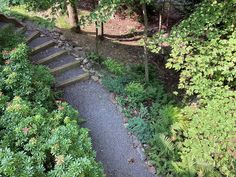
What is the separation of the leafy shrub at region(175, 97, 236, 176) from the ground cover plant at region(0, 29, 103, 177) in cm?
229

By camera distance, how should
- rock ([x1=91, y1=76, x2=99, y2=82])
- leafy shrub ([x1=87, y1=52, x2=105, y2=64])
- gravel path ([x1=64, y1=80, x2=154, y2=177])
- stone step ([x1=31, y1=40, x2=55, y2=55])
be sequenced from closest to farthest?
gravel path ([x1=64, y1=80, x2=154, y2=177]), rock ([x1=91, y1=76, x2=99, y2=82]), stone step ([x1=31, y1=40, x2=55, y2=55]), leafy shrub ([x1=87, y1=52, x2=105, y2=64])

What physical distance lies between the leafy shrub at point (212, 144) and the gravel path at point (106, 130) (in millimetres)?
929

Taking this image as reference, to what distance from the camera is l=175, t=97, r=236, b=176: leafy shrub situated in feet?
21.0

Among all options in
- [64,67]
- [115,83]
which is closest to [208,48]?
[115,83]

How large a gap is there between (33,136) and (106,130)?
2.82 m

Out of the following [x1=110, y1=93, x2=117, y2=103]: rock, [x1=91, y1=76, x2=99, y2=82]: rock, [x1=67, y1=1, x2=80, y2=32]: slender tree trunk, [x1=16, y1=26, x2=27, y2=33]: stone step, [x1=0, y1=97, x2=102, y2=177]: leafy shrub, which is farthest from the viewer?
[x1=67, y1=1, x2=80, y2=32]: slender tree trunk

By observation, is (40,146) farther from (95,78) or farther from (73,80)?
(95,78)

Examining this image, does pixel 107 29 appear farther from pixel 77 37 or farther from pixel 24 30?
pixel 24 30

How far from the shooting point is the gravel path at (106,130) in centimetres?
677

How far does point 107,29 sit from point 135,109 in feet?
15.6

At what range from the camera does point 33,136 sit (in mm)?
4797

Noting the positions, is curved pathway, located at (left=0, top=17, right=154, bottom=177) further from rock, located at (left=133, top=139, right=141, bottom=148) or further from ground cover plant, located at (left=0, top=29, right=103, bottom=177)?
ground cover plant, located at (left=0, top=29, right=103, bottom=177)

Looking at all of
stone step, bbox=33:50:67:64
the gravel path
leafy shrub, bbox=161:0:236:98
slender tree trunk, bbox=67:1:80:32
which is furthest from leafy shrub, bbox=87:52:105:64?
leafy shrub, bbox=161:0:236:98

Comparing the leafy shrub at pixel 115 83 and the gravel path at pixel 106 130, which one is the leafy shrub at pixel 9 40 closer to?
the gravel path at pixel 106 130
